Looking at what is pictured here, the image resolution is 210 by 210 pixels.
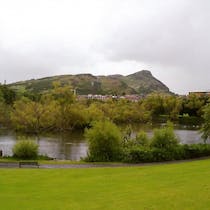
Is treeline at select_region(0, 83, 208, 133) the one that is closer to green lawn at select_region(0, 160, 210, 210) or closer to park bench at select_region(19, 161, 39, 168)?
park bench at select_region(19, 161, 39, 168)

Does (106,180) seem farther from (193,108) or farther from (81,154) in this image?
(193,108)

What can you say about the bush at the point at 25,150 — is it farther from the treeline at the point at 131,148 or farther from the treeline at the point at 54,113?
the treeline at the point at 54,113

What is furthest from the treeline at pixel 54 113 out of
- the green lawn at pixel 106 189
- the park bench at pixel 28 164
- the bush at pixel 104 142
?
the green lawn at pixel 106 189

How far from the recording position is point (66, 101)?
11012 cm

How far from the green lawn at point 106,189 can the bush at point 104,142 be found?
13.5 meters

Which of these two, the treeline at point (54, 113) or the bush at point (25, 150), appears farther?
the treeline at point (54, 113)

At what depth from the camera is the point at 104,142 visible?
46.6 meters

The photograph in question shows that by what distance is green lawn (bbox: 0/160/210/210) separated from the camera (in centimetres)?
1917

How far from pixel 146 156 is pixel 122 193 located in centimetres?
2353

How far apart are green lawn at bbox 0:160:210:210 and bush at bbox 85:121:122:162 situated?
44.2 ft

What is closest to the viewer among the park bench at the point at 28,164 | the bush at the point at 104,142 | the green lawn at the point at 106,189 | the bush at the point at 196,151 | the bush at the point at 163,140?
the green lawn at the point at 106,189

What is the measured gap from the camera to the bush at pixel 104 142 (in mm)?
46281

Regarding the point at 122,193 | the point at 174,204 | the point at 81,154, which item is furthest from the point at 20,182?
the point at 81,154

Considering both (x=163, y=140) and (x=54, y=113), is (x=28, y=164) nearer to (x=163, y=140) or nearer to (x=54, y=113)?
(x=163, y=140)
